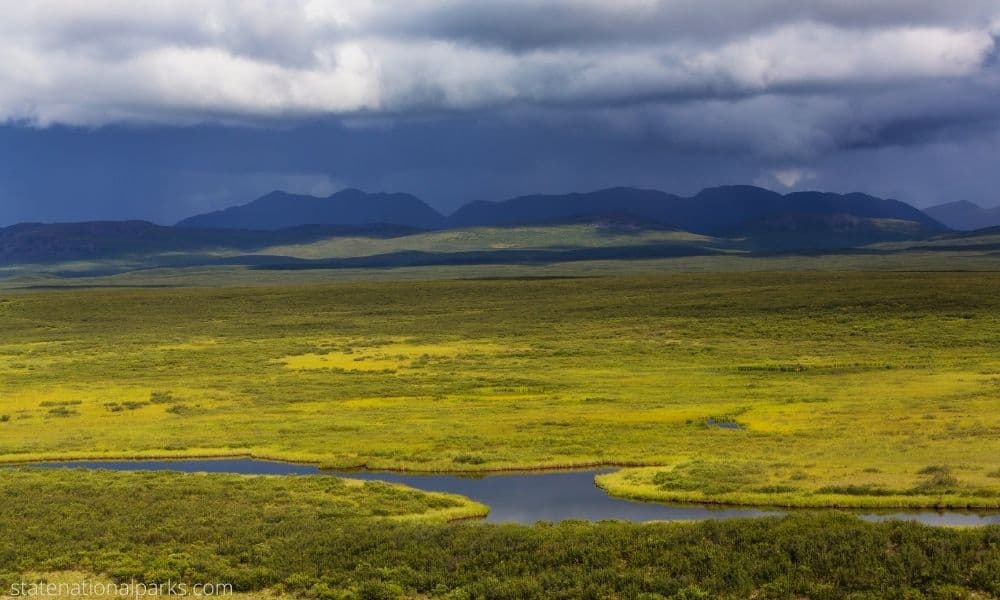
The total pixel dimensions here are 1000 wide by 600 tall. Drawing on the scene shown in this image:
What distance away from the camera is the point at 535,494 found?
46781 mm

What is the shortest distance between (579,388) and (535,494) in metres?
36.4

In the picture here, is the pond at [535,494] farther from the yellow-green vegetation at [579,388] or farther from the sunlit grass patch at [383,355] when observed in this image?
the sunlit grass patch at [383,355]

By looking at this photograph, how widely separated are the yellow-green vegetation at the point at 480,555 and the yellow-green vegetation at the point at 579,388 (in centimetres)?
952

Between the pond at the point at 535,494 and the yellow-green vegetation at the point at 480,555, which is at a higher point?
the yellow-green vegetation at the point at 480,555

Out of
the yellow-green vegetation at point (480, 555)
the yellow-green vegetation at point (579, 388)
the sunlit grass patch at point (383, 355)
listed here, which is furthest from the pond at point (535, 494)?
the sunlit grass patch at point (383, 355)

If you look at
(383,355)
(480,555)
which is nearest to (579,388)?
(383,355)

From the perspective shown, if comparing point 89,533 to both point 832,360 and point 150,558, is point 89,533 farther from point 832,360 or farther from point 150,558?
point 832,360

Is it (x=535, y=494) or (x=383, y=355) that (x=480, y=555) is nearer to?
(x=535, y=494)

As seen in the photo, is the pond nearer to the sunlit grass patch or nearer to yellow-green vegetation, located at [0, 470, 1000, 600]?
yellow-green vegetation, located at [0, 470, 1000, 600]

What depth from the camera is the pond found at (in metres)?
40.5

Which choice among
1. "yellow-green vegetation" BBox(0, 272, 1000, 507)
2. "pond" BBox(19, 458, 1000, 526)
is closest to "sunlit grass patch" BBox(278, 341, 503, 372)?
"yellow-green vegetation" BBox(0, 272, 1000, 507)

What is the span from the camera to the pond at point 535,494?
40.5m

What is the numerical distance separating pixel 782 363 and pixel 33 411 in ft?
216

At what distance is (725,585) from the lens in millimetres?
30688
